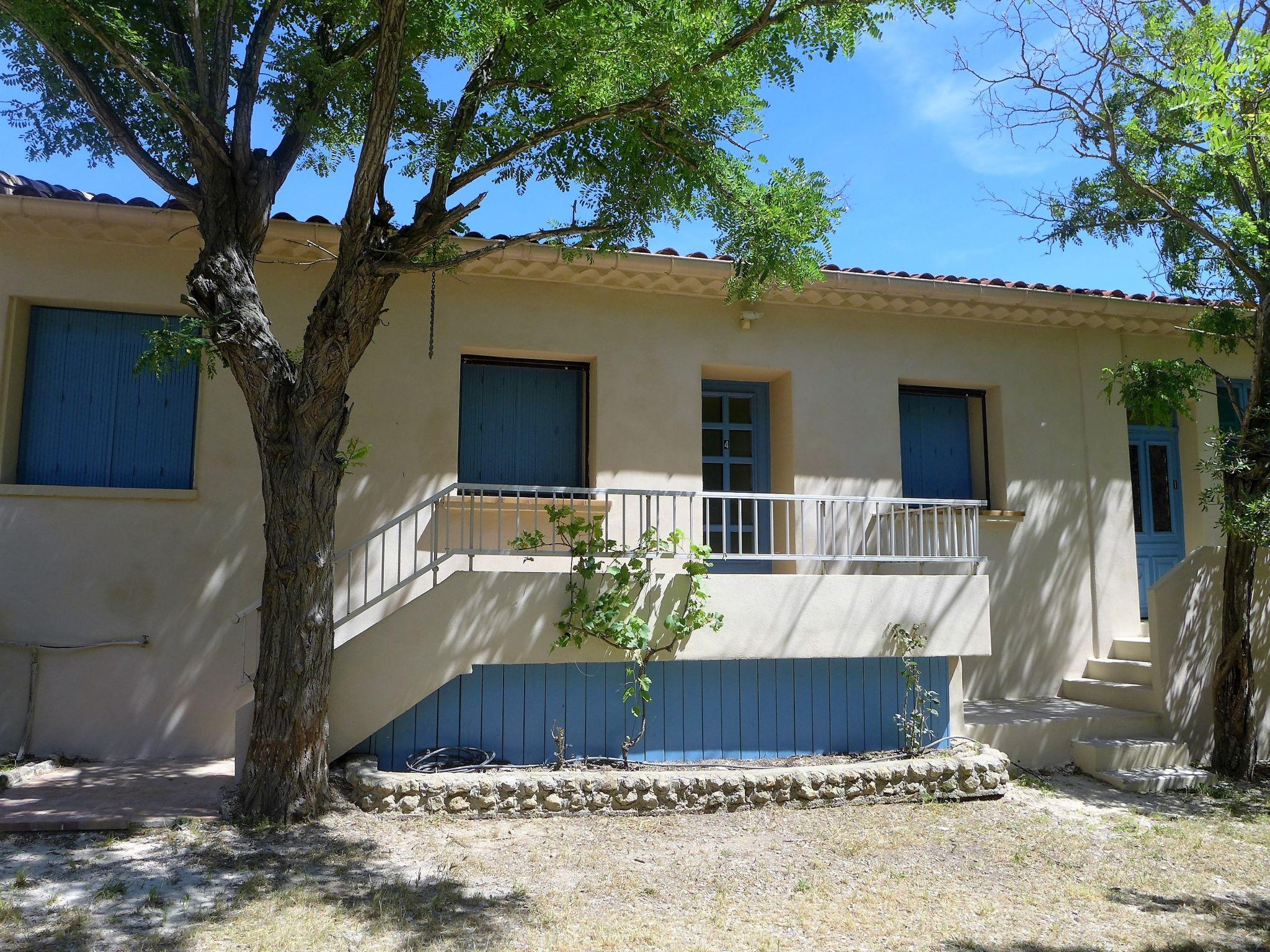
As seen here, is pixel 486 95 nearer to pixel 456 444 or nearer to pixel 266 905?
pixel 456 444

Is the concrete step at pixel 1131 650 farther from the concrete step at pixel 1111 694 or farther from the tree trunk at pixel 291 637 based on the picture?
the tree trunk at pixel 291 637

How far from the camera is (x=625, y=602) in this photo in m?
6.57

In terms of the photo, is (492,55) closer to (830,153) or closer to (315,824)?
(830,153)

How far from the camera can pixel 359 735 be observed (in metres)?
6.17

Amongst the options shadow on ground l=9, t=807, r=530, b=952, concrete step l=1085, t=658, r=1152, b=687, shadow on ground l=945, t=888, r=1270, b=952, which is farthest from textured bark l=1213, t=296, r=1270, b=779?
shadow on ground l=9, t=807, r=530, b=952

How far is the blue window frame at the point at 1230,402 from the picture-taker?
1012 centimetres

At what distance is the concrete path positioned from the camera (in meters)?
5.35

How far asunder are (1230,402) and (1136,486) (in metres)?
1.35

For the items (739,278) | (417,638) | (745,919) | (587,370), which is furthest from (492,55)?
(745,919)

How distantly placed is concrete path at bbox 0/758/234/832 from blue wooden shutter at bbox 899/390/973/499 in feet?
21.5

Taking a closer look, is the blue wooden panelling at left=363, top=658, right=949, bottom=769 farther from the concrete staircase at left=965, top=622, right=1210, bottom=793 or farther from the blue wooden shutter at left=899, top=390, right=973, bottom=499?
the blue wooden shutter at left=899, top=390, right=973, bottom=499

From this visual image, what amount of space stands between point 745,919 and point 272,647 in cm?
312

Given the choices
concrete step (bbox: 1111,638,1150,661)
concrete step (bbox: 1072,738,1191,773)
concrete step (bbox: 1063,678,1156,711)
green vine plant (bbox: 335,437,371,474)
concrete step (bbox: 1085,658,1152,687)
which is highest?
green vine plant (bbox: 335,437,371,474)

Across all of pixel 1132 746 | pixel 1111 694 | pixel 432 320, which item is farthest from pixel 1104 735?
pixel 432 320
